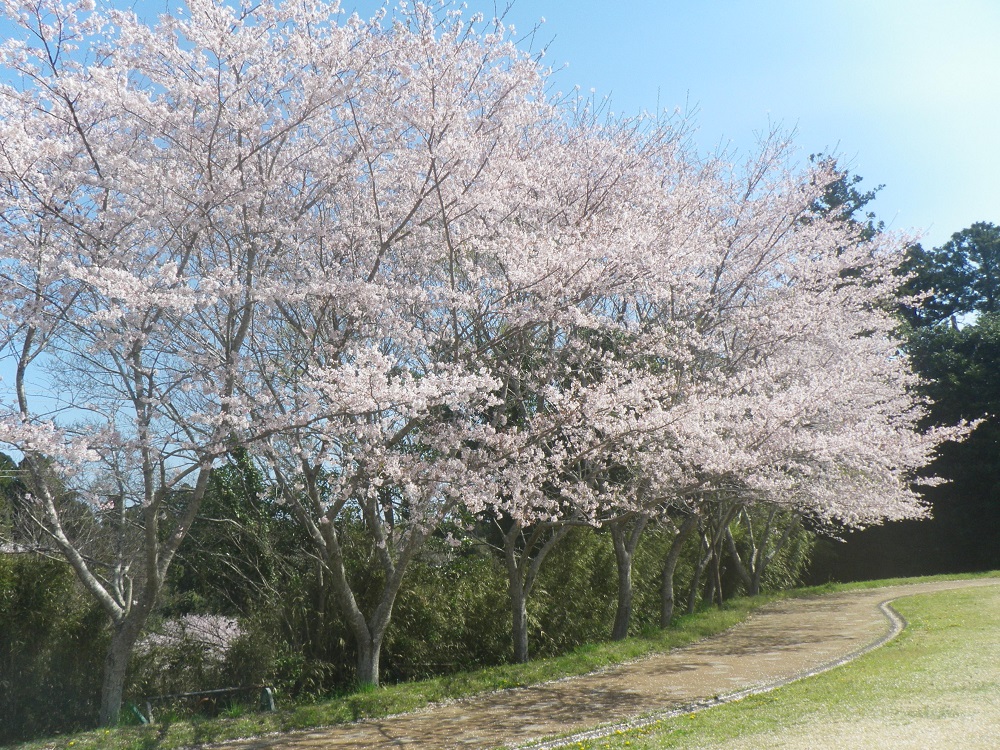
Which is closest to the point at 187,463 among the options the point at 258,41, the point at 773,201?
the point at 258,41

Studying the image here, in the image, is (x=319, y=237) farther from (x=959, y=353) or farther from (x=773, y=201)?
(x=959, y=353)

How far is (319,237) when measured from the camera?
24.4 feet

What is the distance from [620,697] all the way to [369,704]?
7.82ft

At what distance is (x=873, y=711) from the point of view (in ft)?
20.4

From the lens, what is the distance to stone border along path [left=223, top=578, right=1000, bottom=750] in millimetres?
6625

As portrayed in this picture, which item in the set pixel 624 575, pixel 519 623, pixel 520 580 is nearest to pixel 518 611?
pixel 519 623

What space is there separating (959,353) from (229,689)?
2293cm

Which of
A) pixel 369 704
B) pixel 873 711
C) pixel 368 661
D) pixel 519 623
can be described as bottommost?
pixel 873 711

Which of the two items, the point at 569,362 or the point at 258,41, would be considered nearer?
the point at 258,41

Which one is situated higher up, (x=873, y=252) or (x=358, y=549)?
(x=873, y=252)

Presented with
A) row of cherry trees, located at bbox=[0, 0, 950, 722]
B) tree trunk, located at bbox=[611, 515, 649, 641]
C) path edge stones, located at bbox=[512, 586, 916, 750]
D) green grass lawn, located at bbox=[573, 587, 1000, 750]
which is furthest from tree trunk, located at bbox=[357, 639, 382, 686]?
tree trunk, located at bbox=[611, 515, 649, 641]

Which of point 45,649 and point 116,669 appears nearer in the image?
point 116,669

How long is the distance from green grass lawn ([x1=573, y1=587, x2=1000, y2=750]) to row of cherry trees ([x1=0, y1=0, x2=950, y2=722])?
7.66ft

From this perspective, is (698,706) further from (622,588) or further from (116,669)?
(116,669)
